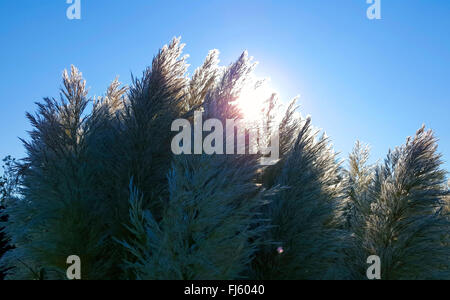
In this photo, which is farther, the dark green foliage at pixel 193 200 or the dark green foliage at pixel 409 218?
the dark green foliage at pixel 409 218

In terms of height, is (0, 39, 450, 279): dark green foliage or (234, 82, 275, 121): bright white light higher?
(234, 82, 275, 121): bright white light

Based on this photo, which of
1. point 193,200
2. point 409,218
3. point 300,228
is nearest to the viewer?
point 193,200

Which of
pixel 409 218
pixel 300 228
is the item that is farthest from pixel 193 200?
pixel 409 218

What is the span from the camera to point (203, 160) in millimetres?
1877

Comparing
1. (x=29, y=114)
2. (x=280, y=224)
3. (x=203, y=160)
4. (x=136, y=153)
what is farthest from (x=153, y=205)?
(x=29, y=114)

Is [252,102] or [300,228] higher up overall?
[252,102]

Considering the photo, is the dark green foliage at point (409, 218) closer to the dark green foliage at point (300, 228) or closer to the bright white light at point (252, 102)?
the dark green foliage at point (300, 228)

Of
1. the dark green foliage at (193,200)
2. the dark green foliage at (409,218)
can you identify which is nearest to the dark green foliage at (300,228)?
the dark green foliage at (193,200)

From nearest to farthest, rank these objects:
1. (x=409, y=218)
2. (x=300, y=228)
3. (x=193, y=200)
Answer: (x=193, y=200)
(x=300, y=228)
(x=409, y=218)

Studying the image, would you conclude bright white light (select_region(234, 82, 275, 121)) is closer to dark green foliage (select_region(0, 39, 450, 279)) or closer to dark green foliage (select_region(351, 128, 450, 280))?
dark green foliage (select_region(0, 39, 450, 279))

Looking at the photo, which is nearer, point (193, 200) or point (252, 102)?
point (193, 200)

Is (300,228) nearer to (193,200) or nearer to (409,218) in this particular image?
(193,200)

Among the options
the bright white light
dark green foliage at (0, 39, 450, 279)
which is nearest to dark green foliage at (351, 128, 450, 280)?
dark green foliage at (0, 39, 450, 279)

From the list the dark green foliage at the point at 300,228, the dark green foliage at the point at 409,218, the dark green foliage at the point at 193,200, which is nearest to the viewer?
the dark green foliage at the point at 193,200
